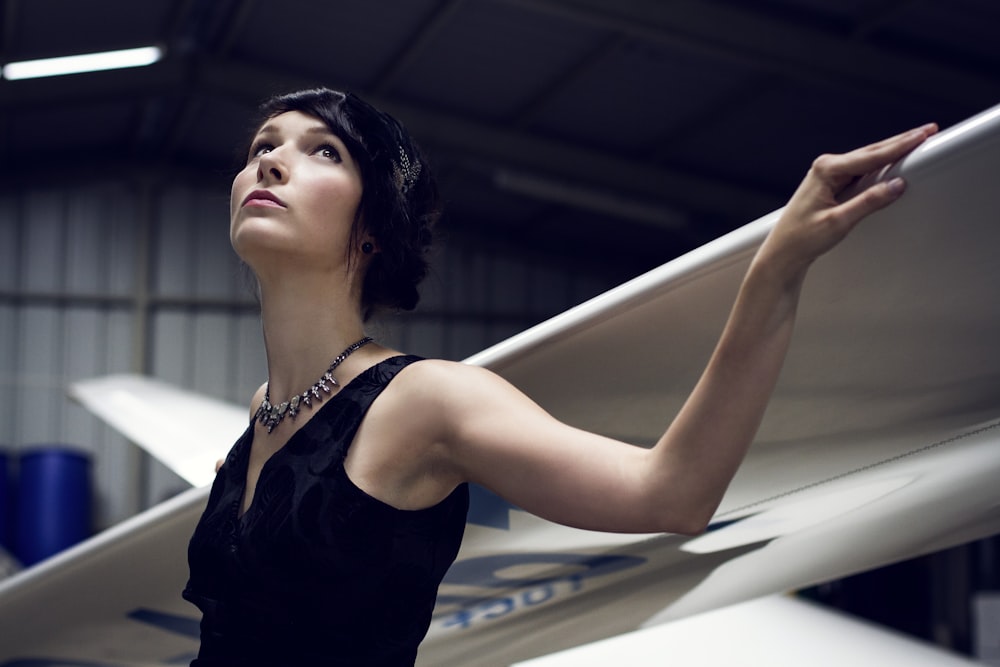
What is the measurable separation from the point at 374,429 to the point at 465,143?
10948mm

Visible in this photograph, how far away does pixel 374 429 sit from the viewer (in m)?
1.11

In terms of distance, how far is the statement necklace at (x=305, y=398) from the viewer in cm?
124

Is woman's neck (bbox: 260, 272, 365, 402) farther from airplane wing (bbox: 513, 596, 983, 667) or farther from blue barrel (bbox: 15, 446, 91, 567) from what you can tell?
blue barrel (bbox: 15, 446, 91, 567)

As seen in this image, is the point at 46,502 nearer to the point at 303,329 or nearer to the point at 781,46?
the point at 781,46

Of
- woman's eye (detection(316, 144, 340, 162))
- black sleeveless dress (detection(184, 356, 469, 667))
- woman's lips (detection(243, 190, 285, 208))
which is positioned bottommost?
black sleeveless dress (detection(184, 356, 469, 667))

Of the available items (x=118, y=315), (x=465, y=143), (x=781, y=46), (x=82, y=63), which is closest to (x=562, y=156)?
(x=465, y=143)

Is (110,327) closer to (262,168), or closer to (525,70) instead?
(525,70)

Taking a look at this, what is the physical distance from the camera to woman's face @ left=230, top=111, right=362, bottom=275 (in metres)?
1.22

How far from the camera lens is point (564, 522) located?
967mm

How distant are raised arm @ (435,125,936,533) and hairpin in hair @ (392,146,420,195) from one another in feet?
1.63

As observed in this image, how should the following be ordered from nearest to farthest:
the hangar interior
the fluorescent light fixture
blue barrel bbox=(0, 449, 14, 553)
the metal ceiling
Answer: the metal ceiling
the hangar interior
the fluorescent light fixture
blue barrel bbox=(0, 449, 14, 553)

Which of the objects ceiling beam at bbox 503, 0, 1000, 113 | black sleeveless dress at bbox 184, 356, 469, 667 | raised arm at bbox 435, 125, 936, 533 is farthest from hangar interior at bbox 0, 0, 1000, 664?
raised arm at bbox 435, 125, 936, 533

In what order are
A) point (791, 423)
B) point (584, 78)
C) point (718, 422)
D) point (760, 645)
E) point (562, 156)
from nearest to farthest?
point (718, 422) < point (791, 423) < point (760, 645) < point (584, 78) < point (562, 156)

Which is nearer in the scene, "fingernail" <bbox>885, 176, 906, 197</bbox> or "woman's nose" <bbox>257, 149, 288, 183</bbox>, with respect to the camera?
"fingernail" <bbox>885, 176, 906, 197</bbox>
